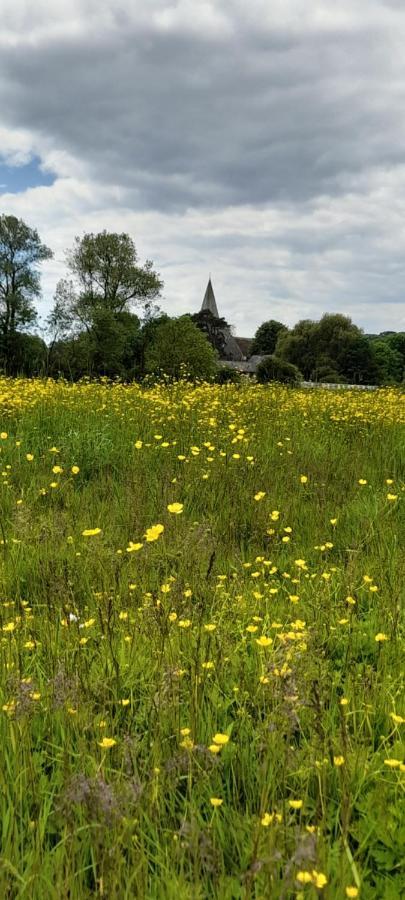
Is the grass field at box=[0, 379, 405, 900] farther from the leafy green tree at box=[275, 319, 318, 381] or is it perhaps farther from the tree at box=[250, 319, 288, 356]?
the tree at box=[250, 319, 288, 356]

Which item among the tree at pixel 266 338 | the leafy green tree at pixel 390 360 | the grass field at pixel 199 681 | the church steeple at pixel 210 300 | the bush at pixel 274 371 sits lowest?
the grass field at pixel 199 681

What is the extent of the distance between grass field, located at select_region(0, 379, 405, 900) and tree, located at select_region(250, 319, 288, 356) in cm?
8888

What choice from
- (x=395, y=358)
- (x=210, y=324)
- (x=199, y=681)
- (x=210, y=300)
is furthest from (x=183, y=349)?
(x=395, y=358)

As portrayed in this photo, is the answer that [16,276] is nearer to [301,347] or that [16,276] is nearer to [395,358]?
[301,347]

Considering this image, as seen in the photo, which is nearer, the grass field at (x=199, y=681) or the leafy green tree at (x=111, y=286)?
the grass field at (x=199, y=681)

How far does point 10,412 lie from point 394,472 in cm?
464

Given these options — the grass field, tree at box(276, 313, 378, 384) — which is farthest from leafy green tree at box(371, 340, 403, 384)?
the grass field

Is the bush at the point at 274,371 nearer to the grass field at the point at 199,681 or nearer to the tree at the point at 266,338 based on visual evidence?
the grass field at the point at 199,681

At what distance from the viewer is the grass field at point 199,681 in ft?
4.74

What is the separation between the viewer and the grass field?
145 centimetres

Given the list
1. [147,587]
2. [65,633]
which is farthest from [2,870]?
[147,587]

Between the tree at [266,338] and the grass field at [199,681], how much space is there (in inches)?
3499

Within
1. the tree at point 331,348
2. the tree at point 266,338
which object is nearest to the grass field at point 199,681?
the tree at point 331,348

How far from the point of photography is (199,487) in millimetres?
5070
